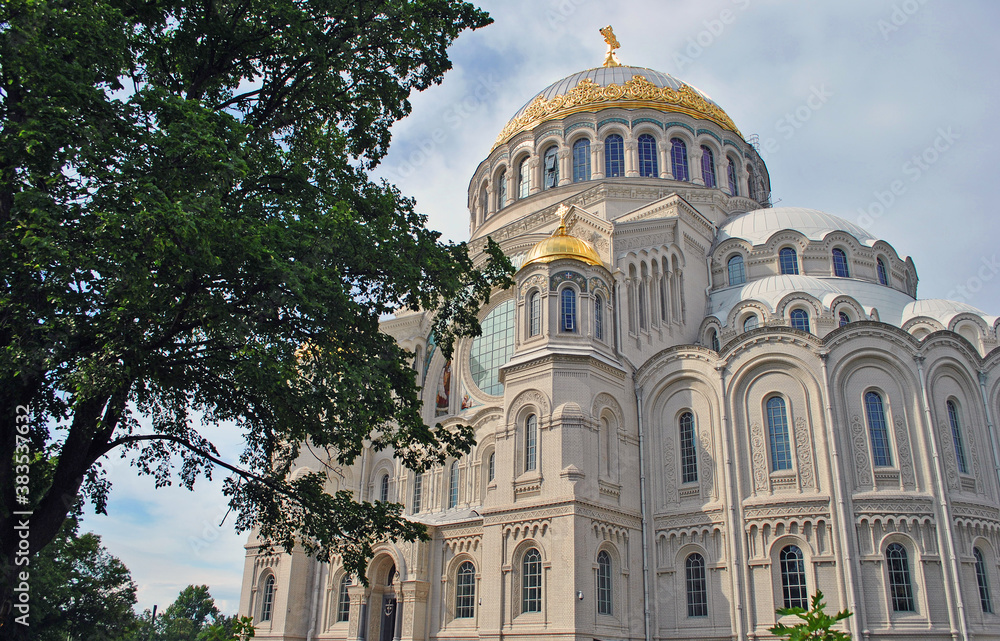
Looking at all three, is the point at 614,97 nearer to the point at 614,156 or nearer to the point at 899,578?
the point at 614,156

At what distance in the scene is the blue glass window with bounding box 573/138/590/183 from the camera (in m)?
35.7

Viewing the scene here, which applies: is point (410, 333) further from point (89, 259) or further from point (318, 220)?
point (89, 259)

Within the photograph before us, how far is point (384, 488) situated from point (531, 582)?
35.3 ft

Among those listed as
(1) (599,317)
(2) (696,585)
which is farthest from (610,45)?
(2) (696,585)

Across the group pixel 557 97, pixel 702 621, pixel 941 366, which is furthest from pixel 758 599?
pixel 557 97

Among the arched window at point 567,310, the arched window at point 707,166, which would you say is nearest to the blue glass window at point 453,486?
the arched window at point 567,310

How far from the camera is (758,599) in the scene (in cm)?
2145

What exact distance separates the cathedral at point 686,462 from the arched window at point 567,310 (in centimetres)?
7

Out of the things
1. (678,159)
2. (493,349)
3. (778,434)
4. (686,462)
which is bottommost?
(686,462)

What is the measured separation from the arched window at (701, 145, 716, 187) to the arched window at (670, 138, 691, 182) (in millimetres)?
862

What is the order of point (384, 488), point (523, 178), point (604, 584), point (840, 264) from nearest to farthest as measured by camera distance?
point (604, 584)
point (840, 264)
point (384, 488)
point (523, 178)

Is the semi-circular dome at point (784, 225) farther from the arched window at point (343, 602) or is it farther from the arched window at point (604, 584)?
the arched window at point (343, 602)

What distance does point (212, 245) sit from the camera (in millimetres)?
10273

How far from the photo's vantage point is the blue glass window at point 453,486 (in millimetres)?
28062
